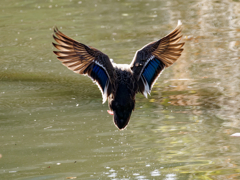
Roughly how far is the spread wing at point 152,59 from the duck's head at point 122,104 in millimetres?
252

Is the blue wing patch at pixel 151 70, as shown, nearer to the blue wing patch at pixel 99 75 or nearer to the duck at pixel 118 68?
the duck at pixel 118 68

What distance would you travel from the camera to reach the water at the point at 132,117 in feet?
16.5

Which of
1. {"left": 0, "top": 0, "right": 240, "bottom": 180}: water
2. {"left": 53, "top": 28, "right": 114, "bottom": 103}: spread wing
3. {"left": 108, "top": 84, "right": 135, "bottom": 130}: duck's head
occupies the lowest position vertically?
{"left": 0, "top": 0, "right": 240, "bottom": 180}: water

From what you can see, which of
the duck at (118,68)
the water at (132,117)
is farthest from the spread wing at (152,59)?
the water at (132,117)

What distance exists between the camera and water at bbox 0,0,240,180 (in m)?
5.03

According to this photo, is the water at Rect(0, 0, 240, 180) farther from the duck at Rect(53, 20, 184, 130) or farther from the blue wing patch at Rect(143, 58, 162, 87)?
the blue wing patch at Rect(143, 58, 162, 87)

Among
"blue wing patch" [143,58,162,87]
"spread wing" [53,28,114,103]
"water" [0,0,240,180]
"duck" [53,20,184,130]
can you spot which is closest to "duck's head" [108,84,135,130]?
"duck" [53,20,184,130]

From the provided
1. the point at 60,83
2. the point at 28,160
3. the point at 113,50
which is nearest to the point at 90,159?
the point at 28,160

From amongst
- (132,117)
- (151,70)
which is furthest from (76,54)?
(132,117)

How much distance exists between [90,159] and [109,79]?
1080 millimetres

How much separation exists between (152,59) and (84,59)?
0.79 meters

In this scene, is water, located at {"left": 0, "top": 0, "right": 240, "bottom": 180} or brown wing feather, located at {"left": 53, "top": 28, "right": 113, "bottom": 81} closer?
brown wing feather, located at {"left": 53, "top": 28, "right": 113, "bottom": 81}

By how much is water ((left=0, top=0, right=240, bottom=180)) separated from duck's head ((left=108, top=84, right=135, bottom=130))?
0.60 metres

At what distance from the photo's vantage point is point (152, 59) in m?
5.09
